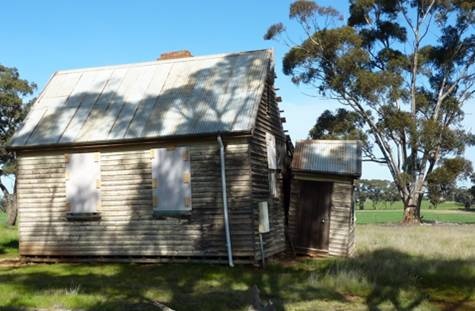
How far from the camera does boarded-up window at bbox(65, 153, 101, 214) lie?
16797 mm

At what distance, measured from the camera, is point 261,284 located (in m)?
12.5

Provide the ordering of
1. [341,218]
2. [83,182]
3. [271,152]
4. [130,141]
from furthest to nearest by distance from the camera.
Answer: [341,218] → [271,152] → [83,182] → [130,141]

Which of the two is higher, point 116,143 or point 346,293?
point 116,143

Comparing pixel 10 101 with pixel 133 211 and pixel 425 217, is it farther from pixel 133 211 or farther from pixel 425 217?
pixel 425 217

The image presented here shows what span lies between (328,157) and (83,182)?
26.8 feet

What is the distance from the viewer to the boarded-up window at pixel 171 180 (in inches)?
626

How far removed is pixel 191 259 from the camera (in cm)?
1584

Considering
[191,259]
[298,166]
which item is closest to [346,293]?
[191,259]

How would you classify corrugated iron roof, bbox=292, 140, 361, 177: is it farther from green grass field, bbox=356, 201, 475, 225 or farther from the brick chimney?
green grass field, bbox=356, 201, 475, 225

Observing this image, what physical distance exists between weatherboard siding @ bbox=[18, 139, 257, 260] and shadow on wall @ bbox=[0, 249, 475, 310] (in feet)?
2.42

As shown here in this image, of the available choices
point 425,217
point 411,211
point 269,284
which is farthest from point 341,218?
point 425,217

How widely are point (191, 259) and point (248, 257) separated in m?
1.68

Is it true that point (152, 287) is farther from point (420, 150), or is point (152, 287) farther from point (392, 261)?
point (420, 150)

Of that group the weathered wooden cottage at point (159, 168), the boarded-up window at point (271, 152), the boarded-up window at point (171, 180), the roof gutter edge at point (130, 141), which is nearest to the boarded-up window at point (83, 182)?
the weathered wooden cottage at point (159, 168)
